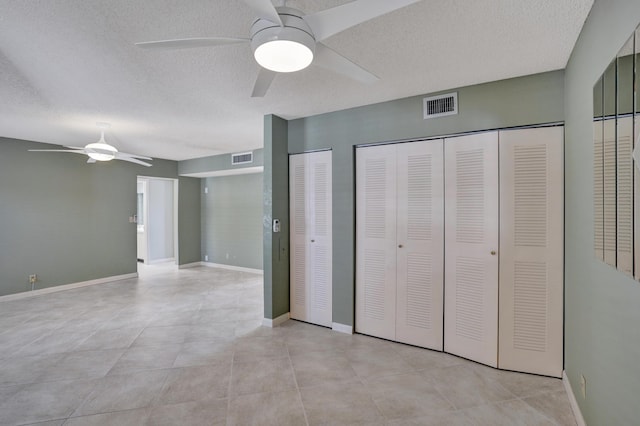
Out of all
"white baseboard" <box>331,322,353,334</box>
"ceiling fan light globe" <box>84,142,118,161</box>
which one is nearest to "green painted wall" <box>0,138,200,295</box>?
"ceiling fan light globe" <box>84,142,118,161</box>

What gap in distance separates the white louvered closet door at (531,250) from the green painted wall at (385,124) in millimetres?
210

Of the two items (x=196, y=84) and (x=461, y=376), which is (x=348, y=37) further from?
(x=461, y=376)

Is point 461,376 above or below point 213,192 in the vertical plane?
below

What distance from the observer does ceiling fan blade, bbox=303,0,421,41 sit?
3.91 feet

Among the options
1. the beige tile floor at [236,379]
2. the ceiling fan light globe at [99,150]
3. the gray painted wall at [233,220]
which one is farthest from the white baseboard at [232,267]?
the ceiling fan light globe at [99,150]

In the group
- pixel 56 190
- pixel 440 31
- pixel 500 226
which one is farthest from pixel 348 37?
pixel 56 190

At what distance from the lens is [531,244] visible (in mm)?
2463

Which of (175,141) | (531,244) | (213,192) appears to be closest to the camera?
(531,244)

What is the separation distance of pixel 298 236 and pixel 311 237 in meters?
0.19

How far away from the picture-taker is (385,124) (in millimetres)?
3143

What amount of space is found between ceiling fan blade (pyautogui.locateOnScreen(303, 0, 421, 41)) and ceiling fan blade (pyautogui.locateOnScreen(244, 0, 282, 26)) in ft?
0.46

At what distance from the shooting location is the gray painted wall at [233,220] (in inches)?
256

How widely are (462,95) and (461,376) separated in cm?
251

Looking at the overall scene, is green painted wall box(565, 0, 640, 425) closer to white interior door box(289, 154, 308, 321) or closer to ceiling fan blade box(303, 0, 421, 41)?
ceiling fan blade box(303, 0, 421, 41)
